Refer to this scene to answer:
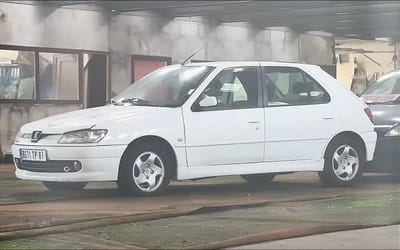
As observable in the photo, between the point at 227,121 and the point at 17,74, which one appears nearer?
the point at 227,121

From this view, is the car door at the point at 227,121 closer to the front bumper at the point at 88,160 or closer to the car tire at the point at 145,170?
the car tire at the point at 145,170

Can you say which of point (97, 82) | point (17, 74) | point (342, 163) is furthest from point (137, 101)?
point (97, 82)

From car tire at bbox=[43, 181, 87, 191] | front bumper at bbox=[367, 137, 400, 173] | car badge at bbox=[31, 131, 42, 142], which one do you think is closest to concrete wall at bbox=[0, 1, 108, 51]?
car tire at bbox=[43, 181, 87, 191]

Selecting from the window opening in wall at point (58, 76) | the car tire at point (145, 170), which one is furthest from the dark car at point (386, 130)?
the window opening in wall at point (58, 76)

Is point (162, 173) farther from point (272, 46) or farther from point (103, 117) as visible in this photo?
point (272, 46)

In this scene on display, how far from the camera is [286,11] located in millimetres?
15180

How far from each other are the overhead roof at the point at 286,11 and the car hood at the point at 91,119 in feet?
17.9

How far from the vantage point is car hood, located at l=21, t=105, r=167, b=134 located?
328 inches

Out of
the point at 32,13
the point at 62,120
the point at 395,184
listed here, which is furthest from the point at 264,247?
the point at 32,13

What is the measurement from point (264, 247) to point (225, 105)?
11.2 ft

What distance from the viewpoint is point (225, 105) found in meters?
9.05

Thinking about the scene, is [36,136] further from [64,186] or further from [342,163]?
[342,163]

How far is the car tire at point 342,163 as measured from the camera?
9680 mm

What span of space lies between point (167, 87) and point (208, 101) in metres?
0.54
